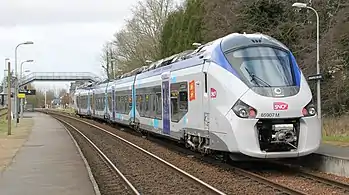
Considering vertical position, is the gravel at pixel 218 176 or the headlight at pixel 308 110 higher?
the headlight at pixel 308 110

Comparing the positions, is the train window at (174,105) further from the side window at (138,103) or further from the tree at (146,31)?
the tree at (146,31)

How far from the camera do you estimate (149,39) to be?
72.2 m

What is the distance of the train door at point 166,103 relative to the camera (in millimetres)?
18938

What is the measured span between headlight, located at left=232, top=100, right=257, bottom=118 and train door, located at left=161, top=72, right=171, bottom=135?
640 centimetres

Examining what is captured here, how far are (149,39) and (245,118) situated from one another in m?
60.5

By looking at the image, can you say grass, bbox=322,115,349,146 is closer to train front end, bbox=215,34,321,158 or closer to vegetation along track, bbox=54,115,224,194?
train front end, bbox=215,34,321,158

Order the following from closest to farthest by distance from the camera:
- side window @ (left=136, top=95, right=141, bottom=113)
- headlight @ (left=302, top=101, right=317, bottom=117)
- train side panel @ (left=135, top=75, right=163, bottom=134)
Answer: headlight @ (left=302, top=101, right=317, bottom=117) < train side panel @ (left=135, top=75, right=163, bottom=134) < side window @ (left=136, top=95, right=141, bottom=113)

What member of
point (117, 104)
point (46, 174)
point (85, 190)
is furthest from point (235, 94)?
point (117, 104)

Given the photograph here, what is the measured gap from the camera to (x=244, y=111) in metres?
12.5

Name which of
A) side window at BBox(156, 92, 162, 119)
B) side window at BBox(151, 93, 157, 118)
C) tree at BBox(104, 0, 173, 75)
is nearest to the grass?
side window at BBox(156, 92, 162, 119)

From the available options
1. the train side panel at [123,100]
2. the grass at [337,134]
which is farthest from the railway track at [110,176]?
the train side panel at [123,100]

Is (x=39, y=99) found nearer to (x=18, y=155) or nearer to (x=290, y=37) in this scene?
(x=290, y=37)

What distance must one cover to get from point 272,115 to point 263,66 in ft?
4.65

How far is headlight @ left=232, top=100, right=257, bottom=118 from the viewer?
12.5 metres
